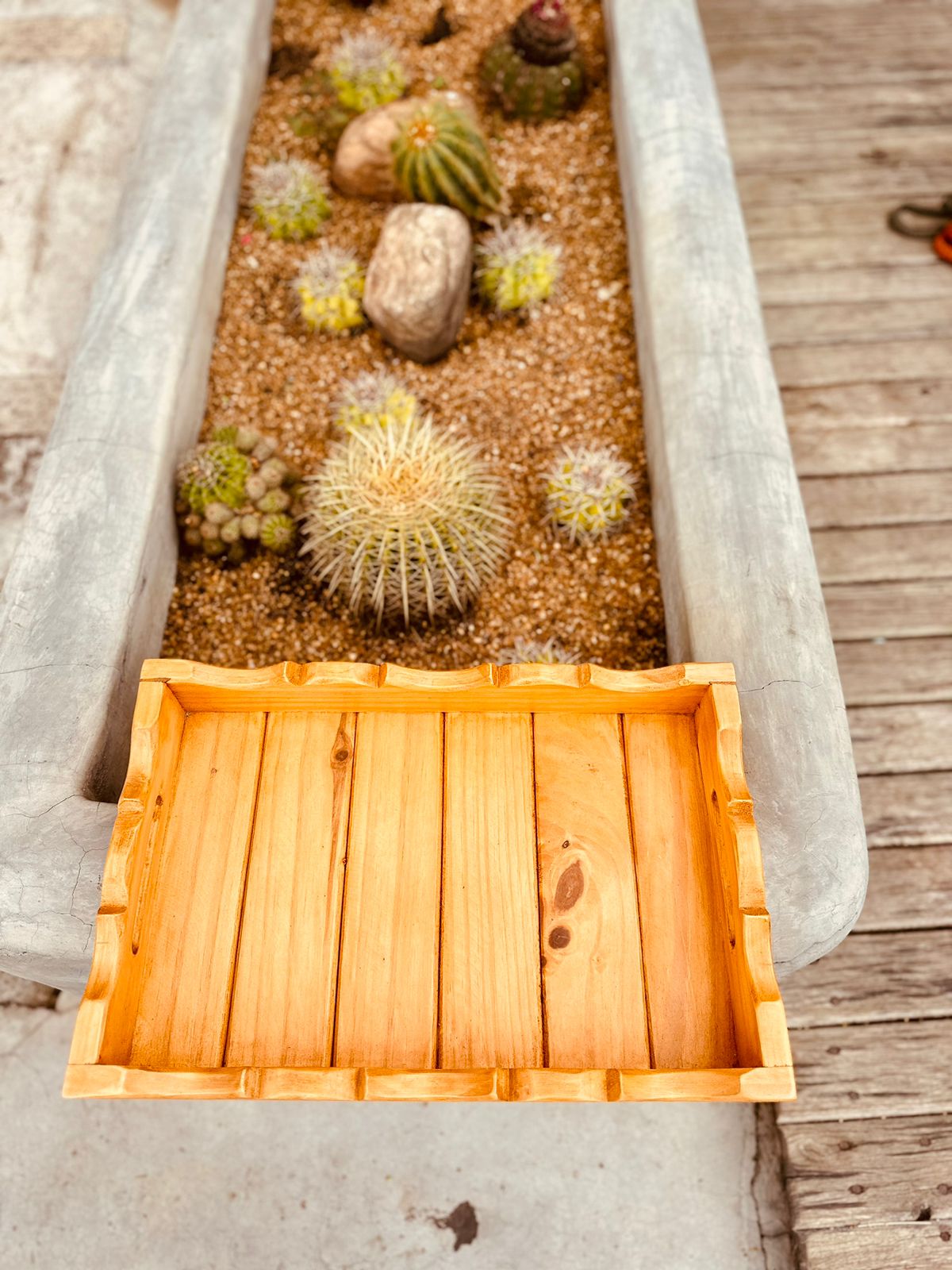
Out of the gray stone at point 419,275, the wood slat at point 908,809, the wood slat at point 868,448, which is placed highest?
the gray stone at point 419,275

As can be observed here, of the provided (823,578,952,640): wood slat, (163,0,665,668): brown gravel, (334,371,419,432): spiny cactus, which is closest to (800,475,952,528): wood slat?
(823,578,952,640): wood slat

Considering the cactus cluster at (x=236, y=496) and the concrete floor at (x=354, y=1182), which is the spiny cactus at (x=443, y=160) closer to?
the cactus cluster at (x=236, y=496)

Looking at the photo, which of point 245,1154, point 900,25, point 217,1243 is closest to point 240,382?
point 245,1154

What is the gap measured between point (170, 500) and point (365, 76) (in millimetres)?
1624

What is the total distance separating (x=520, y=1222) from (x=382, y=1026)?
106 cm

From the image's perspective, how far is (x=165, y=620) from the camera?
2.03 m

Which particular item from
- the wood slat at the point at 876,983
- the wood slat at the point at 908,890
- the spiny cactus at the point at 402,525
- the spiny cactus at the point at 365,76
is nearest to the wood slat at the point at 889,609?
the wood slat at the point at 908,890

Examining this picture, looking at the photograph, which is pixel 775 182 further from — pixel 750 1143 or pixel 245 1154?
pixel 245 1154

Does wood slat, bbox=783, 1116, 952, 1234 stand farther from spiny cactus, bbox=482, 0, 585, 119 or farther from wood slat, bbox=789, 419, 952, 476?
spiny cactus, bbox=482, 0, 585, 119

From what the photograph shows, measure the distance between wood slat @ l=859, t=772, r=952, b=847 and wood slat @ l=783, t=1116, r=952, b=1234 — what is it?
2.09 feet

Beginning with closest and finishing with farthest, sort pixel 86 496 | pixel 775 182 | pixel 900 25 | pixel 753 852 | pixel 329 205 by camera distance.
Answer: pixel 753 852, pixel 86 496, pixel 329 205, pixel 775 182, pixel 900 25

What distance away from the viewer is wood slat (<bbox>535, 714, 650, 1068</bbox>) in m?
1.24

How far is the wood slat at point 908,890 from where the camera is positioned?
6.91 ft

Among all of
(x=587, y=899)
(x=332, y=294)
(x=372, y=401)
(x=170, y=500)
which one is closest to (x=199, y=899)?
(x=587, y=899)
